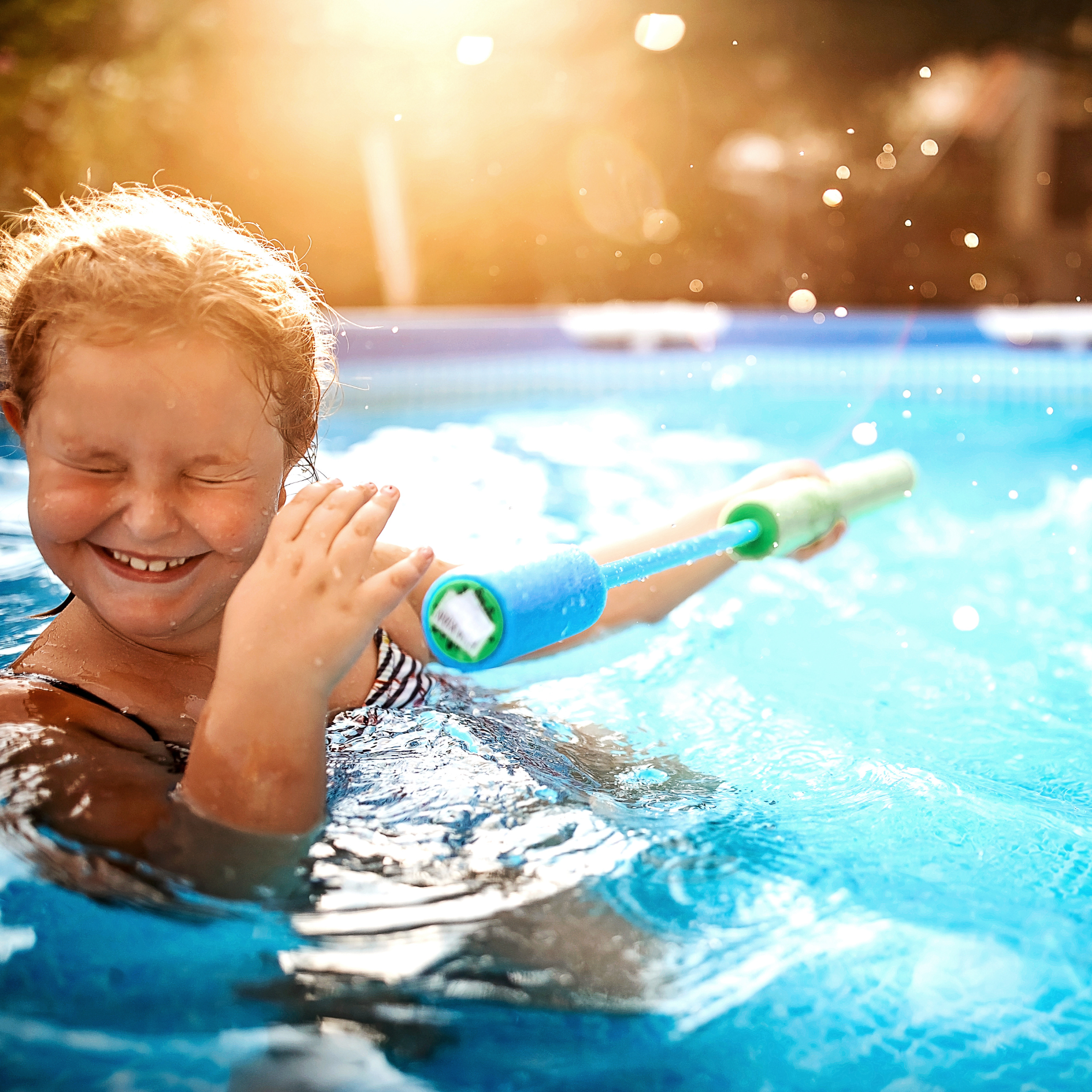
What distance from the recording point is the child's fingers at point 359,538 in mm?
1202

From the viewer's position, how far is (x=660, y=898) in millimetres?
1306

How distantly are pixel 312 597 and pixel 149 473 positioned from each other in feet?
0.79

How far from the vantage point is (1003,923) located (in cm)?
133

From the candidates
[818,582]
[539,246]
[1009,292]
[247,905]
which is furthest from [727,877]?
[1009,292]

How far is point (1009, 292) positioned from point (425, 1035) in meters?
9.26

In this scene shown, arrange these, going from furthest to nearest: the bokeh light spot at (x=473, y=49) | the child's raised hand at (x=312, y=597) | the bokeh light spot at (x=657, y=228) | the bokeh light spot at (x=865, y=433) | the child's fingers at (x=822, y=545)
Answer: the bokeh light spot at (x=657, y=228), the bokeh light spot at (x=473, y=49), the bokeh light spot at (x=865, y=433), the child's fingers at (x=822, y=545), the child's raised hand at (x=312, y=597)

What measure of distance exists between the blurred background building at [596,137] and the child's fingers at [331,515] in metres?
6.23

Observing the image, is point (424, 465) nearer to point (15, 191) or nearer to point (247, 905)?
point (247, 905)

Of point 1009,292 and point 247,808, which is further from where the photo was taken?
point 1009,292

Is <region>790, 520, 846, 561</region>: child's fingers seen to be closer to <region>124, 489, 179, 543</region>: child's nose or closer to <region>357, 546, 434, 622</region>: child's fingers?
<region>357, 546, 434, 622</region>: child's fingers

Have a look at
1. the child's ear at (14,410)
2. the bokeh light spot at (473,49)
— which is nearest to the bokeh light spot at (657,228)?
the bokeh light spot at (473,49)

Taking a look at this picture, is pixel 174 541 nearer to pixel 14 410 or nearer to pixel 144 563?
pixel 144 563

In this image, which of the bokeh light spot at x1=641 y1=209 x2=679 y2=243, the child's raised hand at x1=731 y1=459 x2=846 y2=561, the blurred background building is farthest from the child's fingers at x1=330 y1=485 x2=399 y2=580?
the bokeh light spot at x1=641 y1=209 x2=679 y2=243

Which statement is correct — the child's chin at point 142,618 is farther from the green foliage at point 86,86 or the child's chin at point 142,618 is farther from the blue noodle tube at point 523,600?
the green foliage at point 86,86
